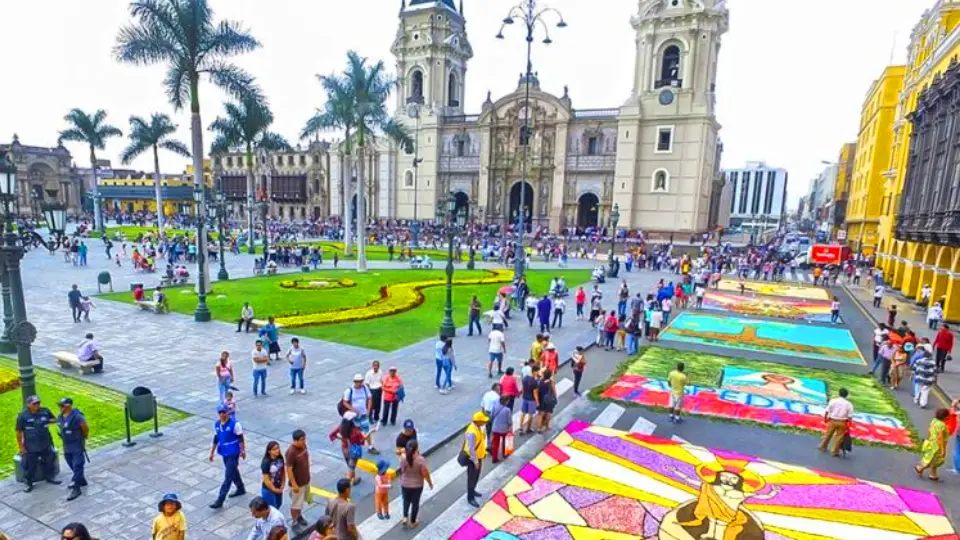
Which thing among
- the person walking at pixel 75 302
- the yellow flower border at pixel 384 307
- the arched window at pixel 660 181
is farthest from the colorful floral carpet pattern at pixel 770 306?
the arched window at pixel 660 181

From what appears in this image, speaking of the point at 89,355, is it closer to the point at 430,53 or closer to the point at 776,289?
the point at 776,289

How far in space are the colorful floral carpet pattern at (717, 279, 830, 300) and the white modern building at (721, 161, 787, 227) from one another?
16266 cm

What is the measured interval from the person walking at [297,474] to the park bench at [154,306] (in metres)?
15.0

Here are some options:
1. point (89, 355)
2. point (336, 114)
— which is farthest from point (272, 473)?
point (336, 114)

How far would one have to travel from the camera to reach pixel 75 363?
40.6 ft

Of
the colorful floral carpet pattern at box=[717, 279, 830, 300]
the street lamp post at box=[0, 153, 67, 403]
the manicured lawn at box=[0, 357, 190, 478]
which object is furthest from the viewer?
the colorful floral carpet pattern at box=[717, 279, 830, 300]

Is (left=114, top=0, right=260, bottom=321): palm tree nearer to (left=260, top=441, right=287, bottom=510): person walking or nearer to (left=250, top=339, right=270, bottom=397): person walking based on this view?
(left=250, top=339, right=270, bottom=397): person walking

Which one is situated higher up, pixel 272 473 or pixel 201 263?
pixel 201 263

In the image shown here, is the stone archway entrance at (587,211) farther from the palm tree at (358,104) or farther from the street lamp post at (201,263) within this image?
the street lamp post at (201,263)

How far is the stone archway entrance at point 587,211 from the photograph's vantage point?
59.2 meters

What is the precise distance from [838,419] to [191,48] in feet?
76.5

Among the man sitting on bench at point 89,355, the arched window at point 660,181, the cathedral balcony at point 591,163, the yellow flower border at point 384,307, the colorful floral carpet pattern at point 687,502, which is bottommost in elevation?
the colorful floral carpet pattern at point 687,502

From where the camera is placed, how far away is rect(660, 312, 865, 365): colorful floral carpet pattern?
57.3ft

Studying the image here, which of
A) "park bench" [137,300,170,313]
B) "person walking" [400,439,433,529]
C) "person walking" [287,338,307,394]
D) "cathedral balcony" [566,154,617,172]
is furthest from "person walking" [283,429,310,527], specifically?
"cathedral balcony" [566,154,617,172]
